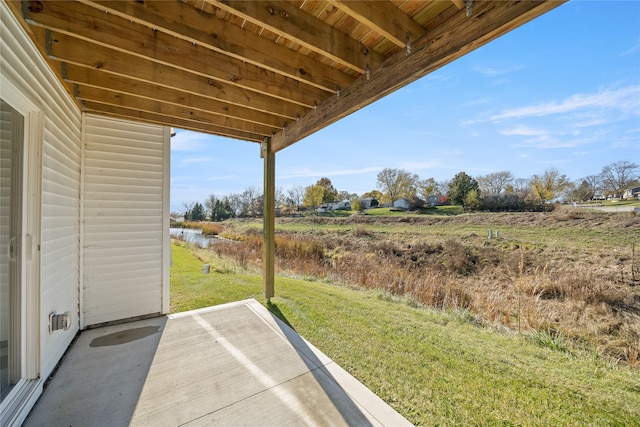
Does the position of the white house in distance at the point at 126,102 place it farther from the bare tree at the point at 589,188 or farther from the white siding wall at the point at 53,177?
the bare tree at the point at 589,188

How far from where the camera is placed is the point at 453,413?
1604mm

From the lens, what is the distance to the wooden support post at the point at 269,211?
3.69 m

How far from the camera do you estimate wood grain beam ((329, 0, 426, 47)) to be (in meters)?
1.45

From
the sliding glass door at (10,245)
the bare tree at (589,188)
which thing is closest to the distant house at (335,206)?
the bare tree at (589,188)

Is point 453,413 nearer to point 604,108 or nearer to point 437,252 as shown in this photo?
point 604,108

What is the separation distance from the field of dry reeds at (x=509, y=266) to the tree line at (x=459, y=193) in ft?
2.77

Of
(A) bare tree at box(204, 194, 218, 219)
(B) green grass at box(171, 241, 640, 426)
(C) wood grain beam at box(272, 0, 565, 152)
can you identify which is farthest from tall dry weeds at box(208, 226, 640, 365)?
(A) bare tree at box(204, 194, 218, 219)

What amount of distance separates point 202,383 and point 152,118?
2.95 metres

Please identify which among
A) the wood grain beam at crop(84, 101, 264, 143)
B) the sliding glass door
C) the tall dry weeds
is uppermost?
the wood grain beam at crop(84, 101, 264, 143)

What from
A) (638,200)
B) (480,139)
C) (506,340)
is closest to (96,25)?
(506,340)

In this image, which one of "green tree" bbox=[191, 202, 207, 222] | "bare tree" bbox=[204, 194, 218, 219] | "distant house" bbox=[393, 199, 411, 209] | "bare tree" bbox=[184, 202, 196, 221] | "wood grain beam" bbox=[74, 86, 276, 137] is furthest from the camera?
"bare tree" bbox=[204, 194, 218, 219]

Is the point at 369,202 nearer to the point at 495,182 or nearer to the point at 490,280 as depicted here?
the point at 495,182

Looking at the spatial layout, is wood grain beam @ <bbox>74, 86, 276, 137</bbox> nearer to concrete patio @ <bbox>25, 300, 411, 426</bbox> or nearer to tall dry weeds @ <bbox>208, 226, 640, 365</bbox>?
concrete patio @ <bbox>25, 300, 411, 426</bbox>

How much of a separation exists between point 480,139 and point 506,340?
8801mm
